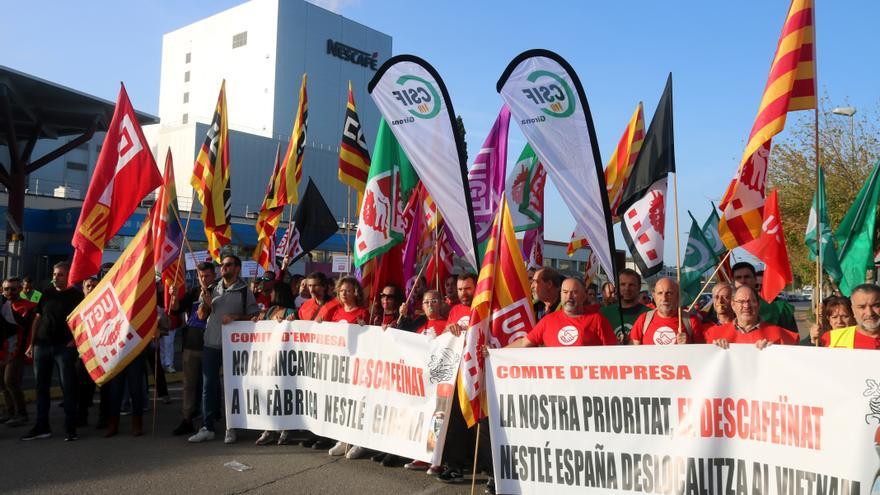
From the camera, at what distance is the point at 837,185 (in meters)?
22.0

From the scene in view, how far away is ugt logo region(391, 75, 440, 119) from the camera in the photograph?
7121 mm

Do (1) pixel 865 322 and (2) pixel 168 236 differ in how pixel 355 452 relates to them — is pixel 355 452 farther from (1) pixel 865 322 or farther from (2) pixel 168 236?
(1) pixel 865 322

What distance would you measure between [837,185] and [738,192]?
1888 cm

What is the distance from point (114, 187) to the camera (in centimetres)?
757

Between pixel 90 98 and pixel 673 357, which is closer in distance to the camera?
pixel 673 357

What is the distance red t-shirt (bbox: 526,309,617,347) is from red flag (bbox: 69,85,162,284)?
4.56 m

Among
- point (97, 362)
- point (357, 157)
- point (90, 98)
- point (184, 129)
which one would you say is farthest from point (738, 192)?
point (184, 129)

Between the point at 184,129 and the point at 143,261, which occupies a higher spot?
the point at 184,129

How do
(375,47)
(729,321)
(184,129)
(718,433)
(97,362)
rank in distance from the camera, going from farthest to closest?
(375,47)
(184,129)
(97,362)
(729,321)
(718,433)

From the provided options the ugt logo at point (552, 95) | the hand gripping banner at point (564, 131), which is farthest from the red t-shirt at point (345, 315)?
the ugt logo at point (552, 95)

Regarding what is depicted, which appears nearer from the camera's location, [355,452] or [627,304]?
[627,304]

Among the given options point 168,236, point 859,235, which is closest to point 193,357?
point 168,236

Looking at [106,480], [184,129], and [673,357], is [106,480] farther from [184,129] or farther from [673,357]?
[184,129]

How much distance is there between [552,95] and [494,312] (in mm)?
2113
